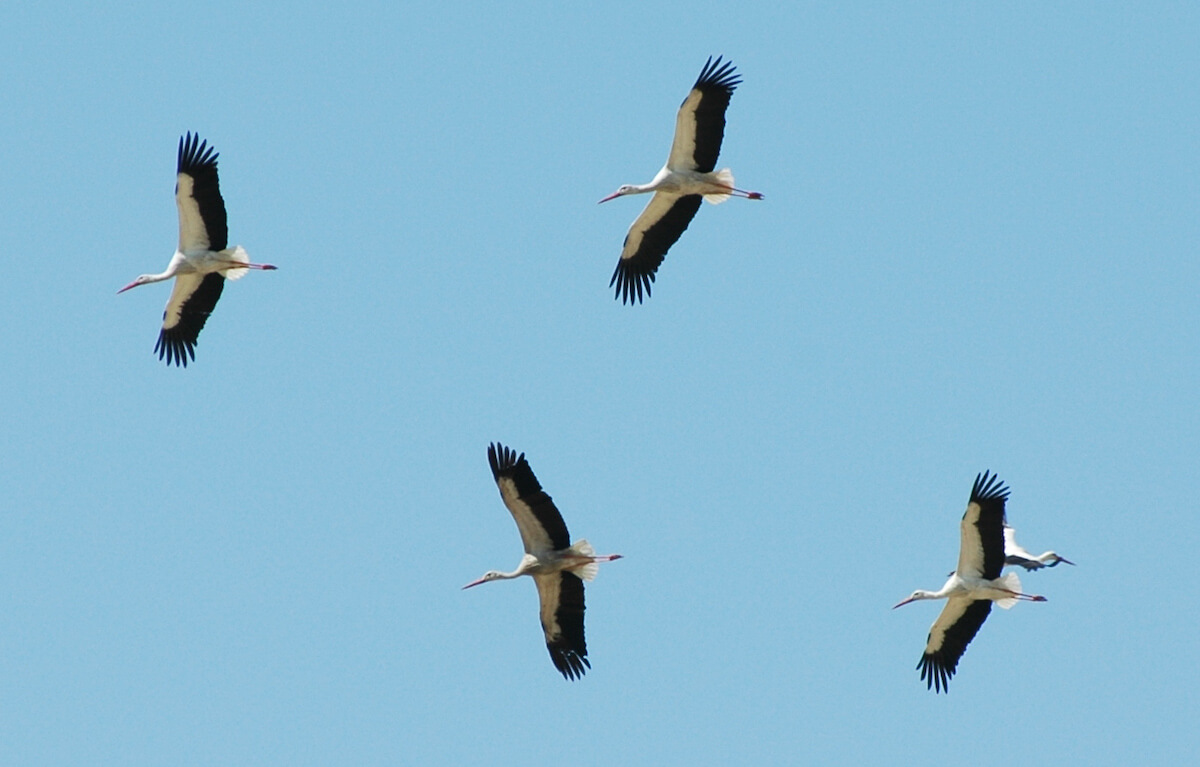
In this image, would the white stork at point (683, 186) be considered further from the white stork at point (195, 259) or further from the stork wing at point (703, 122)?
the white stork at point (195, 259)

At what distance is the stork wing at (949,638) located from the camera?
20.7 m

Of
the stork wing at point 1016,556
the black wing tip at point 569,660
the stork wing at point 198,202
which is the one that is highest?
the stork wing at point 198,202

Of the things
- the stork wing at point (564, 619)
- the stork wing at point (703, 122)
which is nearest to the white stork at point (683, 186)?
the stork wing at point (703, 122)

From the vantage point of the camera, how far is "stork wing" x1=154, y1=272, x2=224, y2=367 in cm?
2144

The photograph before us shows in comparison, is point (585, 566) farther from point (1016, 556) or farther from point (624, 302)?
point (1016, 556)

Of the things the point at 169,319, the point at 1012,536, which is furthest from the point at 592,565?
the point at 1012,536

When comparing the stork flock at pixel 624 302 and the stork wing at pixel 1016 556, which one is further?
the stork wing at pixel 1016 556

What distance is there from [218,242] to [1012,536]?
33.2 feet

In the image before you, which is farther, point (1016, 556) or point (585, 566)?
point (1016, 556)

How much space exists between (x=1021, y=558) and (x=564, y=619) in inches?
290

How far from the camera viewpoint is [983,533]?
64.7 ft

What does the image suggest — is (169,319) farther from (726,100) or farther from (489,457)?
(726,100)

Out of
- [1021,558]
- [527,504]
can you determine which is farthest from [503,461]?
[1021,558]

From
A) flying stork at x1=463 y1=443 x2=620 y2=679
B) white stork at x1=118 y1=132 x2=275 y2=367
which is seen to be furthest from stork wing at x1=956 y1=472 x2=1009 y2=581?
white stork at x1=118 y1=132 x2=275 y2=367
